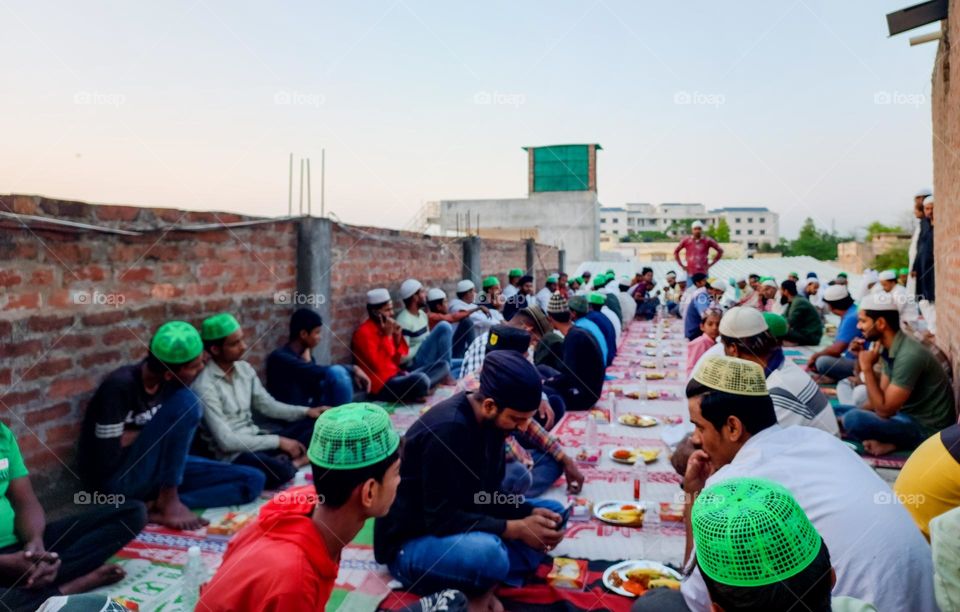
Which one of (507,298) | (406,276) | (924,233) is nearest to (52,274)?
(406,276)

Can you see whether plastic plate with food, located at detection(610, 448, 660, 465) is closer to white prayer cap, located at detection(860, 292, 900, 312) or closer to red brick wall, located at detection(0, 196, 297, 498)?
white prayer cap, located at detection(860, 292, 900, 312)

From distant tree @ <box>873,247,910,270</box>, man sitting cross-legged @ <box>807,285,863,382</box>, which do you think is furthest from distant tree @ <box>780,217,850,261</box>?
man sitting cross-legged @ <box>807,285,863,382</box>

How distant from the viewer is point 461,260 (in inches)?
443

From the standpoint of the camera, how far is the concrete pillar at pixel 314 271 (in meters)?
6.39

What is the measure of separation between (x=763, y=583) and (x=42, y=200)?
388cm

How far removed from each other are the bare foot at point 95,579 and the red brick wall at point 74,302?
897 mm

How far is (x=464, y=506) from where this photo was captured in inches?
111

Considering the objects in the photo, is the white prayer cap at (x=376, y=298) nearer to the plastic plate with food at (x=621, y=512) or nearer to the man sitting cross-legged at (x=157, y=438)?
the man sitting cross-legged at (x=157, y=438)

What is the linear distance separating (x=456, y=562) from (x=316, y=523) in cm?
102

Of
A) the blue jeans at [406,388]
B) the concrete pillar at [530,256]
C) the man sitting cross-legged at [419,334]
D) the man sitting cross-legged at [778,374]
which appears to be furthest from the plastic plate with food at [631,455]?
the concrete pillar at [530,256]

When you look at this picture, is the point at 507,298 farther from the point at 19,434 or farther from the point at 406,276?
the point at 19,434

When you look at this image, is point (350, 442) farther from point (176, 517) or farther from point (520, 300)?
point (520, 300)

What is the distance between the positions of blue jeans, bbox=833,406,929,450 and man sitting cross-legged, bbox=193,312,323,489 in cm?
395

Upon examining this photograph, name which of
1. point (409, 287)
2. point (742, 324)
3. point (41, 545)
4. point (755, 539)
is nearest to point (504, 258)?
point (409, 287)
